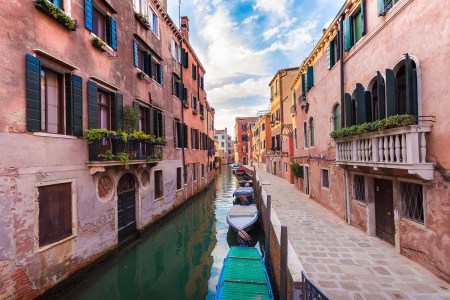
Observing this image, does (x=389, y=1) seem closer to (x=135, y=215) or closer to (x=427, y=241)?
(x=427, y=241)

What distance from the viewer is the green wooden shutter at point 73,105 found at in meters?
6.97

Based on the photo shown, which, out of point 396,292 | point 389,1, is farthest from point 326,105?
point 396,292

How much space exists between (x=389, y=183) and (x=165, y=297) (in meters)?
7.20

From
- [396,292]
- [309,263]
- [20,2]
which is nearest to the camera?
[396,292]

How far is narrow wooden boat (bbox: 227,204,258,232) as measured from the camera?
Result: 1131 centimetres

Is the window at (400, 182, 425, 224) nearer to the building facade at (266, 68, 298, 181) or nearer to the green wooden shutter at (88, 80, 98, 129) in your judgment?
the green wooden shutter at (88, 80, 98, 129)

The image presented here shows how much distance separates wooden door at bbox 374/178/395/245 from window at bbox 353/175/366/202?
69 centimetres

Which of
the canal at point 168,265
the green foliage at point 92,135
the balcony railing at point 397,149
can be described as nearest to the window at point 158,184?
the canal at point 168,265

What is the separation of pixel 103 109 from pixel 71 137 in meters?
2.34

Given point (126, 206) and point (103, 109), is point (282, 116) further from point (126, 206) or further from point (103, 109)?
point (103, 109)

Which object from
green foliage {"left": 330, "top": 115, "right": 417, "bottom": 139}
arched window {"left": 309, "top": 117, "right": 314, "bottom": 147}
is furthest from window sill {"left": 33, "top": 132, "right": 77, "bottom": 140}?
arched window {"left": 309, "top": 117, "right": 314, "bottom": 147}

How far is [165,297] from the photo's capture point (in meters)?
6.76

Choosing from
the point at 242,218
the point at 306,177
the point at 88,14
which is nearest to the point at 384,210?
the point at 242,218

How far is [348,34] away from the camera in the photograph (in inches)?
338
